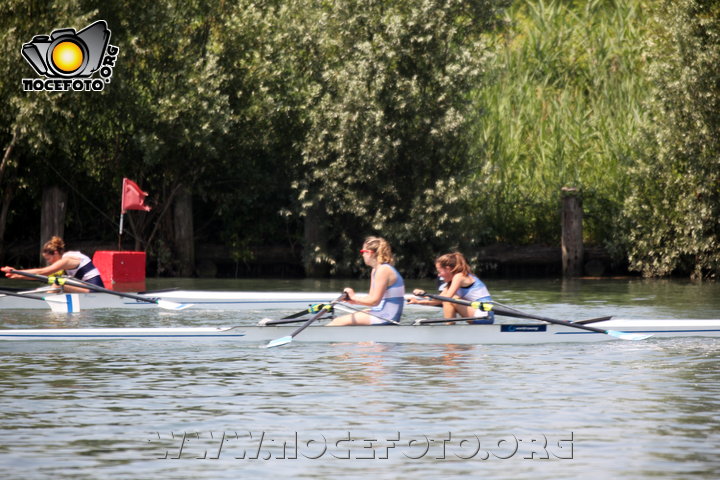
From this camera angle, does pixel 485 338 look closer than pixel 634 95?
Yes

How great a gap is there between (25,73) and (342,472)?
70.9ft

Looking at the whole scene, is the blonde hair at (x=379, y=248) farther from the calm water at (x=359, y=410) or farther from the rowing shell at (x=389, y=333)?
the calm water at (x=359, y=410)

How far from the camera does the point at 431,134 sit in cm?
3039

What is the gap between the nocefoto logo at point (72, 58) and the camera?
90.2 feet

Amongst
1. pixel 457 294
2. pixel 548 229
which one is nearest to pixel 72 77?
pixel 548 229

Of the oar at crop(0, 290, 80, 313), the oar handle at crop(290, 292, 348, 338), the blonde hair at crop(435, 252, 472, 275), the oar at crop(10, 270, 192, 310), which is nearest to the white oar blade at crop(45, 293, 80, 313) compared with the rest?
the oar at crop(0, 290, 80, 313)

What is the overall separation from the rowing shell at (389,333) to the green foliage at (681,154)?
1556 centimetres

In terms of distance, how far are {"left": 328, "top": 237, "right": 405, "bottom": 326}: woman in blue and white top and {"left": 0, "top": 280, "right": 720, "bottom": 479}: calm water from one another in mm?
494

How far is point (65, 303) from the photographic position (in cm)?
1947

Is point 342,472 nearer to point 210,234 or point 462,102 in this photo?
point 462,102

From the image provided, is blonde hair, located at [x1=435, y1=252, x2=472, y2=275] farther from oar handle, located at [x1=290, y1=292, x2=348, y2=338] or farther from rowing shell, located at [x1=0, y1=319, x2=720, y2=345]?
oar handle, located at [x1=290, y1=292, x2=348, y2=338]

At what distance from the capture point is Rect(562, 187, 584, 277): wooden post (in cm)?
3189

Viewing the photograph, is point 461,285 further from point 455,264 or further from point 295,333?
point 295,333

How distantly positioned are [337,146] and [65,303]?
12082mm
